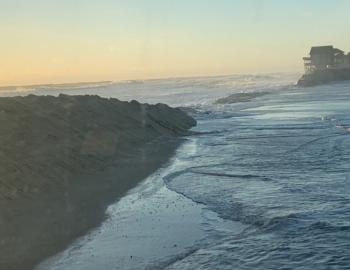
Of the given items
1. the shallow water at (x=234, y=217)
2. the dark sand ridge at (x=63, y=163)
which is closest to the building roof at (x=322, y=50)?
the dark sand ridge at (x=63, y=163)

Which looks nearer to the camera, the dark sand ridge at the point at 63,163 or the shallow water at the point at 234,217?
the shallow water at the point at 234,217

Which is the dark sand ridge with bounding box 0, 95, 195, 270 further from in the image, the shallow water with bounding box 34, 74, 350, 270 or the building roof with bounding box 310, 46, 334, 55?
the building roof with bounding box 310, 46, 334, 55

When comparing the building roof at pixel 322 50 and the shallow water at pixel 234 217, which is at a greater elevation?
the building roof at pixel 322 50

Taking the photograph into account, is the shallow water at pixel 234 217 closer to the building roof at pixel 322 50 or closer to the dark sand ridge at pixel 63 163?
the dark sand ridge at pixel 63 163

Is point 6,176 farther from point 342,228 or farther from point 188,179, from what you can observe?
point 342,228

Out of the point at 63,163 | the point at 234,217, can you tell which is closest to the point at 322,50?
the point at 63,163

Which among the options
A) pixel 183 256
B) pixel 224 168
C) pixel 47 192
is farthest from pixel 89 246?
pixel 224 168
